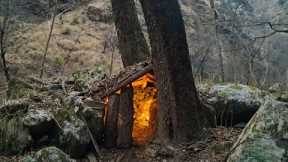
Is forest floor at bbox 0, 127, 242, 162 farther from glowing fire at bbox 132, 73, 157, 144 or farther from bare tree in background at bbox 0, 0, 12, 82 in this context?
bare tree in background at bbox 0, 0, 12, 82

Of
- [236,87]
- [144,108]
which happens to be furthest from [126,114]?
[236,87]

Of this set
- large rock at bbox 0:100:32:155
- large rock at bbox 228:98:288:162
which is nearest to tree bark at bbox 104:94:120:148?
large rock at bbox 0:100:32:155

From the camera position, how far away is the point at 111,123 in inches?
344

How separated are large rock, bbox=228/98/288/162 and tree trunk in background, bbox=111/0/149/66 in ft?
11.9

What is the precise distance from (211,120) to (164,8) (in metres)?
2.36

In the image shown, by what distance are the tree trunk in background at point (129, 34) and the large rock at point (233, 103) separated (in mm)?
1506

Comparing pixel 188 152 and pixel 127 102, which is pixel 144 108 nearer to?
pixel 127 102

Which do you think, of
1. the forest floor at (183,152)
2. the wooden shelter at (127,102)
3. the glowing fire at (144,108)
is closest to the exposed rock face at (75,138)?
the forest floor at (183,152)

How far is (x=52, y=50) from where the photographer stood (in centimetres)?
2369

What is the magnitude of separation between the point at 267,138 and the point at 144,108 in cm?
346

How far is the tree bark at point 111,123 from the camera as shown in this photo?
28.4 feet

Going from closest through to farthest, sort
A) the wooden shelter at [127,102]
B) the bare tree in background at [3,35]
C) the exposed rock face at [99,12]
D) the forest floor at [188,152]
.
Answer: the forest floor at [188,152] < the wooden shelter at [127,102] < the bare tree in background at [3,35] < the exposed rock face at [99,12]

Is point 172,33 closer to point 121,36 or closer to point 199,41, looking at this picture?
point 121,36

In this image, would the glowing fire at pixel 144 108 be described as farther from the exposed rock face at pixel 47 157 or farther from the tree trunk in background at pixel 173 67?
the exposed rock face at pixel 47 157
